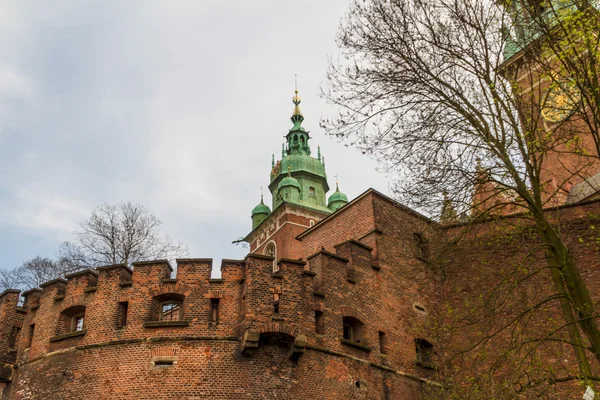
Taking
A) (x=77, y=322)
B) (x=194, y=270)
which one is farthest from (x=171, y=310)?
(x=77, y=322)

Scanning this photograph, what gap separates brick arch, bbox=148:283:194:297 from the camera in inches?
660

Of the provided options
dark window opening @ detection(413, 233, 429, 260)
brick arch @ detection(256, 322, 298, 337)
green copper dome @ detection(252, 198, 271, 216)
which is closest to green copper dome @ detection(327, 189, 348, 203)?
green copper dome @ detection(252, 198, 271, 216)

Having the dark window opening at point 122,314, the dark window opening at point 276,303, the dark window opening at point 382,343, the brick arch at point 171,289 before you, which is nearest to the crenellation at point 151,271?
the brick arch at point 171,289

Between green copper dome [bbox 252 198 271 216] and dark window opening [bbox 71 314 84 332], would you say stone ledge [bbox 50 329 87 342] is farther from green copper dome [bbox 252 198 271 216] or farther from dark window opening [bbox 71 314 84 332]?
green copper dome [bbox 252 198 271 216]

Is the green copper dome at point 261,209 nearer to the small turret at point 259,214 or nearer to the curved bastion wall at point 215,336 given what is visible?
the small turret at point 259,214

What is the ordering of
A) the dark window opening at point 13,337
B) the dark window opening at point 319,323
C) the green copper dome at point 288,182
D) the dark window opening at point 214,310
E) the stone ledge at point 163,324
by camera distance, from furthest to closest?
the green copper dome at point 288,182 → the dark window opening at point 13,337 → the dark window opening at point 319,323 → the dark window opening at point 214,310 → the stone ledge at point 163,324

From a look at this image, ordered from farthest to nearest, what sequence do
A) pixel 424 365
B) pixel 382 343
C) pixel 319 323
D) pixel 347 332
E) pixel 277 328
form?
pixel 424 365
pixel 382 343
pixel 347 332
pixel 319 323
pixel 277 328

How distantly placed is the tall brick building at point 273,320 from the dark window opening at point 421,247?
114 mm

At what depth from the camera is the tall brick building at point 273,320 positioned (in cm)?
1567

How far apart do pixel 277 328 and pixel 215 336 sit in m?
1.58

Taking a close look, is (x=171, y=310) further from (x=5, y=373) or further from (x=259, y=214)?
(x=259, y=214)

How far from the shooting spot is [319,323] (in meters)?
17.2

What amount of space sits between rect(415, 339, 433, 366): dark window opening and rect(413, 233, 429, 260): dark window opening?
2.91m

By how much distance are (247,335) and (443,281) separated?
28.0ft
